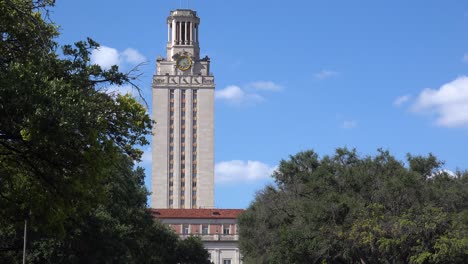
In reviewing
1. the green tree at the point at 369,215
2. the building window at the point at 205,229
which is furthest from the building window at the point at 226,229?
the green tree at the point at 369,215

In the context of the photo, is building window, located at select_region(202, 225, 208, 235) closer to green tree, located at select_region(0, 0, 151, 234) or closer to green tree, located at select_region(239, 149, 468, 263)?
green tree, located at select_region(239, 149, 468, 263)

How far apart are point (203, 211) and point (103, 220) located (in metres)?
106

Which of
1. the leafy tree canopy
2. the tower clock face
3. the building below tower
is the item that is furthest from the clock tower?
the leafy tree canopy

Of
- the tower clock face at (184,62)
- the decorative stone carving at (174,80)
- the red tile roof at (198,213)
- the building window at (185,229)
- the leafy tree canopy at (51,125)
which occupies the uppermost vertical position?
the tower clock face at (184,62)

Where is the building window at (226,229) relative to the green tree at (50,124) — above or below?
above

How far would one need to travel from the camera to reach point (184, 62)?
183500 mm

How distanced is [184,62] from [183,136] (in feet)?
59.3

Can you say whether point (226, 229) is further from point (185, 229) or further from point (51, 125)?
point (51, 125)

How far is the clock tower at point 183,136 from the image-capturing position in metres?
172

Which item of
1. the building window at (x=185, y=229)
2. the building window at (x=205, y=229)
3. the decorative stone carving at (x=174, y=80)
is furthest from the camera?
the decorative stone carving at (x=174, y=80)

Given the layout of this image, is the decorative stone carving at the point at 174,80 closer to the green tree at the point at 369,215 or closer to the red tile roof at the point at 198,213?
the red tile roof at the point at 198,213

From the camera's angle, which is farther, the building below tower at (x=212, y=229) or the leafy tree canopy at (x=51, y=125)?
the building below tower at (x=212, y=229)

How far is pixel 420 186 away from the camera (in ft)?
192

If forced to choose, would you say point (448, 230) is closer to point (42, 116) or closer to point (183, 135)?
point (42, 116)
